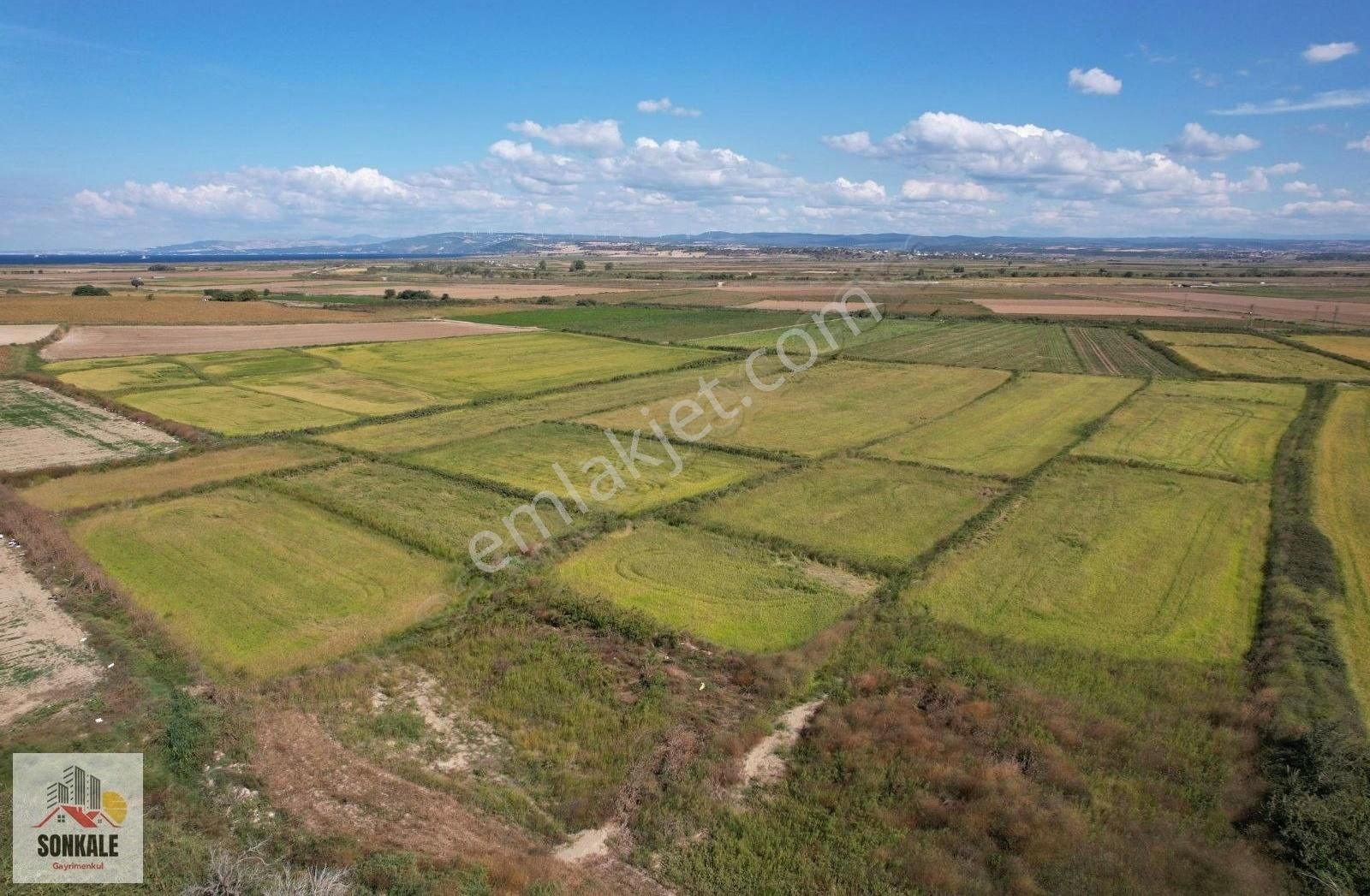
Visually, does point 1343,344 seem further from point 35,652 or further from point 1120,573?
point 35,652

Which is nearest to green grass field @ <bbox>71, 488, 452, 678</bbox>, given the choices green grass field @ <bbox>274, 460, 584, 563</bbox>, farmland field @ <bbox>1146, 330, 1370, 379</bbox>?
green grass field @ <bbox>274, 460, 584, 563</bbox>

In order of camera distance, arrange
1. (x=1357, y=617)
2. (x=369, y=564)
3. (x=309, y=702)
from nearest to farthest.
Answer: (x=309, y=702) < (x=1357, y=617) < (x=369, y=564)

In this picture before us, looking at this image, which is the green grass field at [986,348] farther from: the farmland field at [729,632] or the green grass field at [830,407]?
the farmland field at [729,632]

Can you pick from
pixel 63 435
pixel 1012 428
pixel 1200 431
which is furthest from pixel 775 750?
pixel 63 435

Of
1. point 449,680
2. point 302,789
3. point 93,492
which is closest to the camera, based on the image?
point 302,789

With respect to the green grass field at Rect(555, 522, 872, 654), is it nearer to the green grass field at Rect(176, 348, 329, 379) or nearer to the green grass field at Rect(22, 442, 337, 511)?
the green grass field at Rect(22, 442, 337, 511)

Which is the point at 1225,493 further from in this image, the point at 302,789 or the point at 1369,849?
the point at 302,789

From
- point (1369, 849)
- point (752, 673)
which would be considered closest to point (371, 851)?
point (752, 673)
